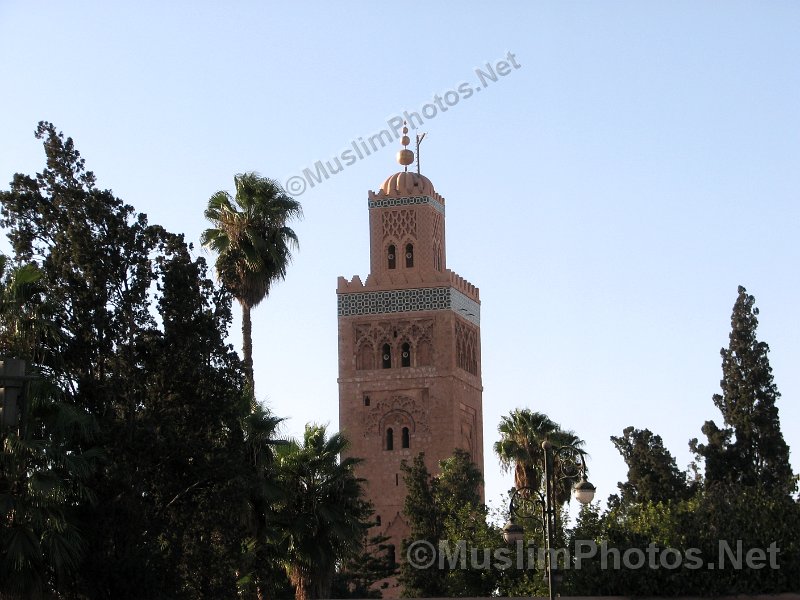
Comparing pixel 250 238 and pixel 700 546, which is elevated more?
pixel 250 238

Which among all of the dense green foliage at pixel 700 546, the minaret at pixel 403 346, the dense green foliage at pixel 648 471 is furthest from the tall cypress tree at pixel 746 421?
the minaret at pixel 403 346

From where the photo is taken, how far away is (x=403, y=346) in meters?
59.3

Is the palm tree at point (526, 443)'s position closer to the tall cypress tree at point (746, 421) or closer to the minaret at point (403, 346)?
the tall cypress tree at point (746, 421)

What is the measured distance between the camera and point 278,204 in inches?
1417

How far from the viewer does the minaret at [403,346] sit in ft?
190

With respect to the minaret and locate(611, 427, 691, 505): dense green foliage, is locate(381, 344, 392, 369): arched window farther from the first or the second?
locate(611, 427, 691, 505): dense green foliage

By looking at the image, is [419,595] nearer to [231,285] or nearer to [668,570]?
[231,285]

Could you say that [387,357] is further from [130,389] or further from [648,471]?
[130,389]

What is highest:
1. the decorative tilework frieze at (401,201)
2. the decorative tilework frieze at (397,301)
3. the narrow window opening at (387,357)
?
the decorative tilework frieze at (401,201)

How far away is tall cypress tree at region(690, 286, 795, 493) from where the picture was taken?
44250 millimetres

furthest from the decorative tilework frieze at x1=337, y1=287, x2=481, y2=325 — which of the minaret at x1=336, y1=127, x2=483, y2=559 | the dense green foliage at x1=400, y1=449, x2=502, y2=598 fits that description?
the dense green foliage at x1=400, y1=449, x2=502, y2=598

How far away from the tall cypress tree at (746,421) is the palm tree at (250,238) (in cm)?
1495

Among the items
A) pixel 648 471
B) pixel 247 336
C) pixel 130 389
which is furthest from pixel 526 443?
pixel 130 389

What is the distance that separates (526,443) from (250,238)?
13.6 m
